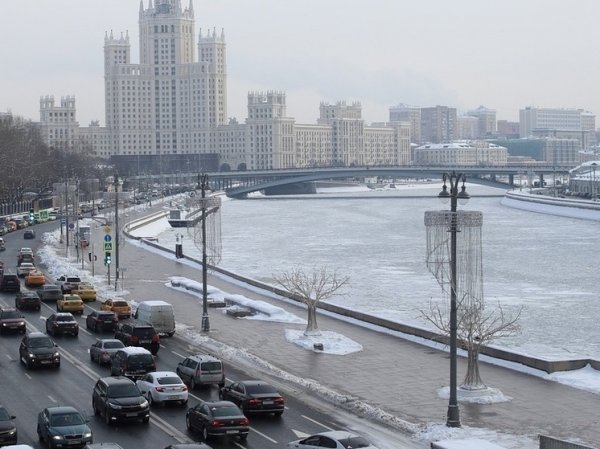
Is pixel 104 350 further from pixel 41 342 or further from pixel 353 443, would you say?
pixel 353 443

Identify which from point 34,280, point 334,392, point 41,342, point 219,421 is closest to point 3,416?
point 219,421

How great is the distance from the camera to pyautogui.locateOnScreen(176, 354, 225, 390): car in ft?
84.6

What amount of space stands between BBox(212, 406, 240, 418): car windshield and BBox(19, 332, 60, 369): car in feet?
27.9

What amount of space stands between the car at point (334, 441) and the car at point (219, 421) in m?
1.57

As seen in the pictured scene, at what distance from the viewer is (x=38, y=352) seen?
1120 inches

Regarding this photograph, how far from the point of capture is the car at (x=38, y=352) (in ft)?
93.1

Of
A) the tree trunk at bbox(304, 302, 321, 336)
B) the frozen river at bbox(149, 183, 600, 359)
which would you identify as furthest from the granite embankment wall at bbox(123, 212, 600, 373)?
the frozen river at bbox(149, 183, 600, 359)

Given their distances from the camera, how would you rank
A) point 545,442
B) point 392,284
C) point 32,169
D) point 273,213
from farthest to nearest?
point 273,213, point 32,169, point 392,284, point 545,442

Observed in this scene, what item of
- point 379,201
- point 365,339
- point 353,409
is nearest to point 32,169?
point 379,201

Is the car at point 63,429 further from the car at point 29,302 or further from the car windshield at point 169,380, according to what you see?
the car at point 29,302

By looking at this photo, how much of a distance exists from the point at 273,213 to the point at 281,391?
103 m

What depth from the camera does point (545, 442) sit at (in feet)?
62.6

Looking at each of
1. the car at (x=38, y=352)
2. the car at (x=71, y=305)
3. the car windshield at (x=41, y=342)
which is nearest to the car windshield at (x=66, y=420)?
the car at (x=38, y=352)

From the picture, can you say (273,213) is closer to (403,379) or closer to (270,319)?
(270,319)
